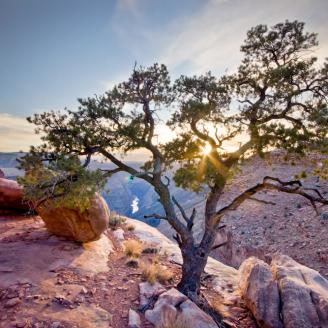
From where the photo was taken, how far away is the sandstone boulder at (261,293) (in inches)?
401

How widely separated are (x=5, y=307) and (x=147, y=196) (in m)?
103

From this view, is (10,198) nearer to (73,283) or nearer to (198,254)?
A: (73,283)

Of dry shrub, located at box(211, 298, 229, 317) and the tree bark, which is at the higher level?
the tree bark

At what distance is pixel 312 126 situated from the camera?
9836 millimetres

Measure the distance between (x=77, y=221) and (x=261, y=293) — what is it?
29.3 ft

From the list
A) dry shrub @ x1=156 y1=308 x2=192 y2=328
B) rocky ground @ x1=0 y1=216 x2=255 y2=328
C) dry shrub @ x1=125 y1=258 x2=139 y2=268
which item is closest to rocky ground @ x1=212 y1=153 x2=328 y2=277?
rocky ground @ x1=0 y1=216 x2=255 y2=328

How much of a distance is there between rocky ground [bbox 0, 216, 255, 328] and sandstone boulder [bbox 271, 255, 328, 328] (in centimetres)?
154

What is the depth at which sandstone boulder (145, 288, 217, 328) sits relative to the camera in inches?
335

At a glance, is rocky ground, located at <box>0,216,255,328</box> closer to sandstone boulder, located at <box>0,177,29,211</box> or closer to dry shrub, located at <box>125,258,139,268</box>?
dry shrub, located at <box>125,258,139,268</box>

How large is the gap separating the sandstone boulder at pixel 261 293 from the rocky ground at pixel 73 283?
557mm

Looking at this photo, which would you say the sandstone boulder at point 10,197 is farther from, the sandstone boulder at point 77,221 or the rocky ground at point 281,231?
the rocky ground at point 281,231

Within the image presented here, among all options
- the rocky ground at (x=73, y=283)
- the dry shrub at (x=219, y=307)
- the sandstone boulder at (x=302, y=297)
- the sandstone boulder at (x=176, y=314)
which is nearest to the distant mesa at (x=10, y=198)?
the rocky ground at (x=73, y=283)

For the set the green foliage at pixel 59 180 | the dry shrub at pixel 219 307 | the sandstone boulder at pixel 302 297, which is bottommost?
the dry shrub at pixel 219 307

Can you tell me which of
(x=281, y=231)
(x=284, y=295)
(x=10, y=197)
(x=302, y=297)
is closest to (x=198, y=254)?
(x=284, y=295)
